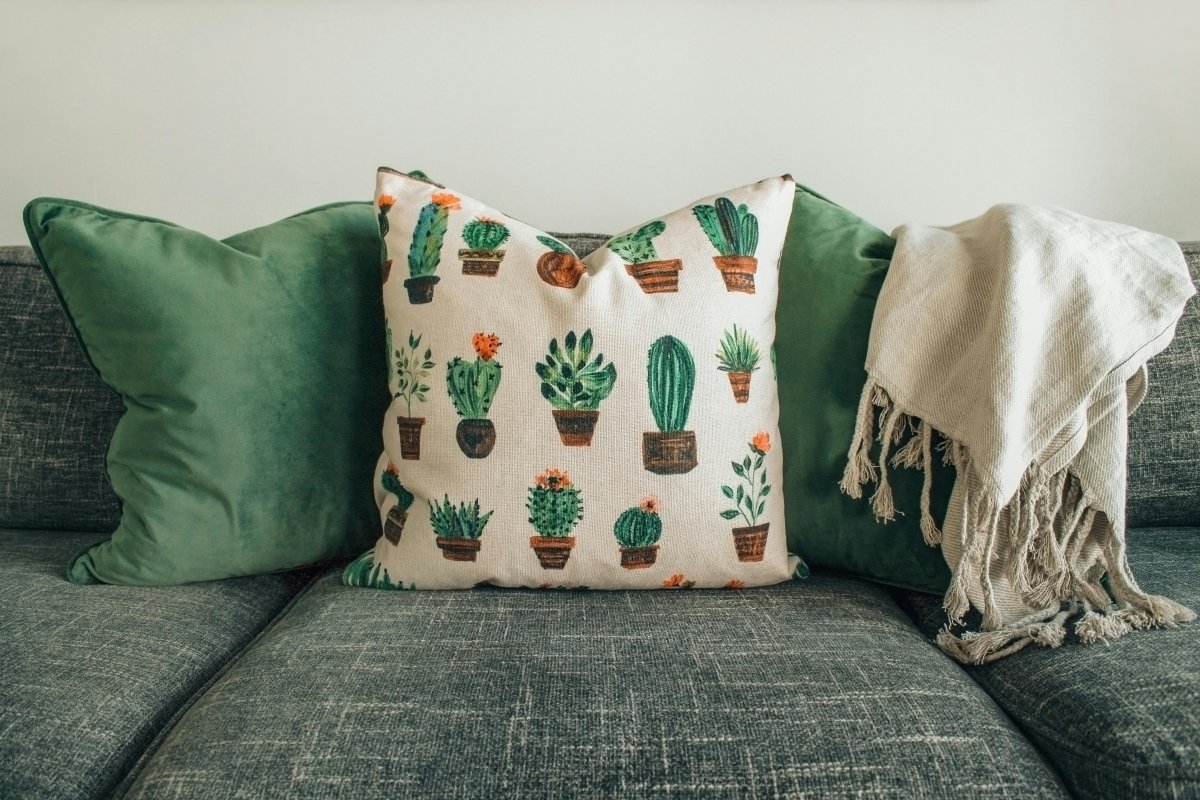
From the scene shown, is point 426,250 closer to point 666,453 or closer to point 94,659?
point 666,453

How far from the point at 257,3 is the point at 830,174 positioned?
1.05m

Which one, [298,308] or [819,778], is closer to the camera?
[819,778]

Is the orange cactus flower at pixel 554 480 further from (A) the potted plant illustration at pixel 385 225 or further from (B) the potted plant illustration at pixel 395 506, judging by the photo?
(A) the potted plant illustration at pixel 385 225

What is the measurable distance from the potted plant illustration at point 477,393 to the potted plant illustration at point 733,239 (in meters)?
0.29

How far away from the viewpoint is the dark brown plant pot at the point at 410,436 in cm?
103

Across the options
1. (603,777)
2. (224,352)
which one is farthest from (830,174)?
(603,777)

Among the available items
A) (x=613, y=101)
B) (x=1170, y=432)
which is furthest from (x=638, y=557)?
(x=613, y=101)

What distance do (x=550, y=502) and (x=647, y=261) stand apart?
1.03 feet

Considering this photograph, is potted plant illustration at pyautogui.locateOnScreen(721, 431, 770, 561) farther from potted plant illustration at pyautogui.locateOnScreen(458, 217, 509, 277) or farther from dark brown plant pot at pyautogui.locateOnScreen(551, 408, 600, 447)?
potted plant illustration at pyautogui.locateOnScreen(458, 217, 509, 277)

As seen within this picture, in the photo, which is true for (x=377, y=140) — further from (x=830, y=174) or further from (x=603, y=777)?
(x=603, y=777)

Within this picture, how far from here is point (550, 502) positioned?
992 millimetres

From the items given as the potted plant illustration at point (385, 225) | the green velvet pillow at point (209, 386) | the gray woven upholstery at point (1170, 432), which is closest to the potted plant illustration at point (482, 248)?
the potted plant illustration at point (385, 225)

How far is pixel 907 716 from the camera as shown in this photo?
754 millimetres

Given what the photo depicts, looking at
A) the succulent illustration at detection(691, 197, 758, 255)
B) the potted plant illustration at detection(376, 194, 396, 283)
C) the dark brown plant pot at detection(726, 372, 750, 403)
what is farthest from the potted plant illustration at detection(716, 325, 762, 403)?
the potted plant illustration at detection(376, 194, 396, 283)
